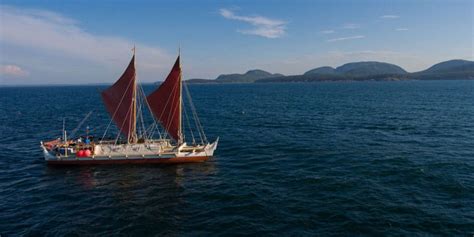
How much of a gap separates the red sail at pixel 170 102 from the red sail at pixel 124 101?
8.66 ft

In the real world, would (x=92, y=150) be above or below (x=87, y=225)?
above

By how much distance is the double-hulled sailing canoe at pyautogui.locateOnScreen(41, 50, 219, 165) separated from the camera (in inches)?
1656

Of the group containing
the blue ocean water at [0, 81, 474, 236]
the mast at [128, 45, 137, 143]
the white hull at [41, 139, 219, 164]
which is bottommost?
the blue ocean water at [0, 81, 474, 236]

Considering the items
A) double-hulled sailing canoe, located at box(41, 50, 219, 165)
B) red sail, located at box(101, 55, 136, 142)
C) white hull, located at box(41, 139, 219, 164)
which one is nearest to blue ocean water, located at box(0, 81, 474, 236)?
white hull, located at box(41, 139, 219, 164)

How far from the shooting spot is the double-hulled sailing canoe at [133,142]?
42062 mm

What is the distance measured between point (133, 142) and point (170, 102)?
719 cm

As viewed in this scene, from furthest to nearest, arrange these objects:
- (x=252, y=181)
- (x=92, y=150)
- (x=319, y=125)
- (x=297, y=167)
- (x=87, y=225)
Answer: (x=319, y=125) < (x=92, y=150) < (x=297, y=167) < (x=252, y=181) < (x=87, y=225)

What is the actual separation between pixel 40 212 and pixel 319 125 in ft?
169

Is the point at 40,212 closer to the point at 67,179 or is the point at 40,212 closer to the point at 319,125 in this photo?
the point at 67,179

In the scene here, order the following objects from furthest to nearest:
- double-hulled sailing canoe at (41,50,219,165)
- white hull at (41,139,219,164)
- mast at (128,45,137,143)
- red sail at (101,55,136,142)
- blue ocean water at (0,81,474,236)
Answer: red sail at (101,55,136,142) → mast at (128,45,137,143) → double-hulled sailing canoe at (41,50,219,165) → white hull at (41,139,219,164) → blue ocean water at (0,81,474,236)

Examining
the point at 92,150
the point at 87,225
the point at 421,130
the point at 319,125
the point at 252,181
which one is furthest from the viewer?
the point at 319,125

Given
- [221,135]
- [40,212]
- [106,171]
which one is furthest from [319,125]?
[40,212]

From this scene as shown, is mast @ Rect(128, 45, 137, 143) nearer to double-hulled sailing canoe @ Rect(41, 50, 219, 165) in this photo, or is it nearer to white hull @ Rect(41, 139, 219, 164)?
double-hulled sailing canoe @ Rect(41, 50, 219, 165)

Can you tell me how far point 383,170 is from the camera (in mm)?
37219
